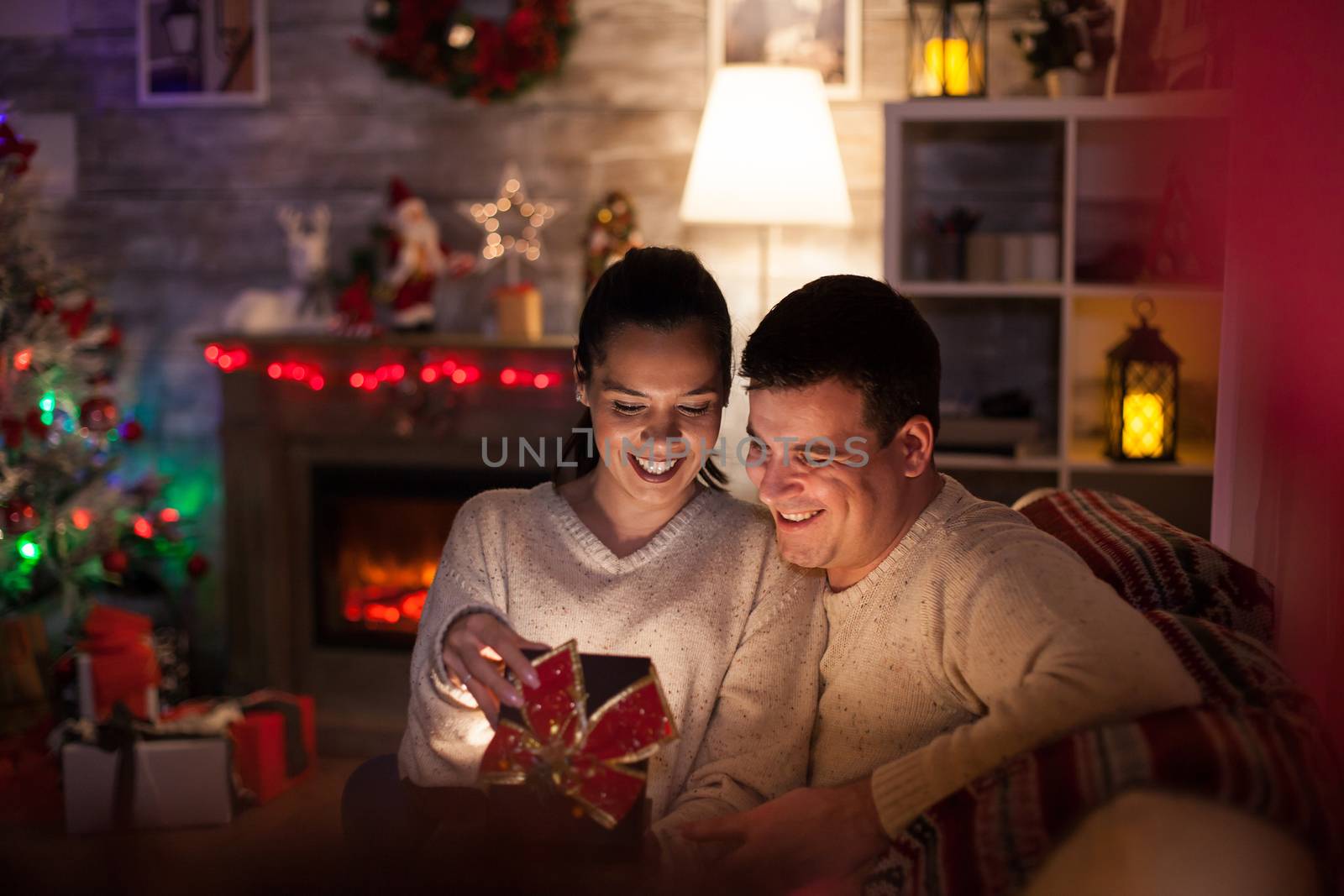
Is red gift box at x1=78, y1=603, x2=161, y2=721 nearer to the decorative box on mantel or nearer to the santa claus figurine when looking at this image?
the decorative box on mantel

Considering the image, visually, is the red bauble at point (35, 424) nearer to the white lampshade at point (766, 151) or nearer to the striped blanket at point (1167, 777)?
the white lampshade at point (766, 151)

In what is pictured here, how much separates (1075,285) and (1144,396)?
285mm

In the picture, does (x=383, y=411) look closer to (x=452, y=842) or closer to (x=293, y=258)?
(x=293, y=258)

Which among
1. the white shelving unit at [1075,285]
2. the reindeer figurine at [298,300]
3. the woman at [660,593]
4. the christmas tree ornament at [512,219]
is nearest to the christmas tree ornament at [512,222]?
the christmas tree ornament at [512,219]

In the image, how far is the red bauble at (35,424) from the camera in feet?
8.24

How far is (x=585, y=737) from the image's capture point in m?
0.95

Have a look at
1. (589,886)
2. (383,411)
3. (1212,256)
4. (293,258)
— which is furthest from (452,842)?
(293,258)

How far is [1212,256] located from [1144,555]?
1.07 metres

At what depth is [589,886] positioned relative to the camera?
0.94 meters

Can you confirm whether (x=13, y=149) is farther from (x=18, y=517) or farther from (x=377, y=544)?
(x=377, y=544)

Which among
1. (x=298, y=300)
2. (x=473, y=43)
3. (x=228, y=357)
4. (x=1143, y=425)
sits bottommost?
(x=1143, y=425)

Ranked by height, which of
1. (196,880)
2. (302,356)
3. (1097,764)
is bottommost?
(196,880)

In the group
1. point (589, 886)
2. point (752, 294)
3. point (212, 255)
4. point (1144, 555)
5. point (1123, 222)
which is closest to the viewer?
point (589, 886)

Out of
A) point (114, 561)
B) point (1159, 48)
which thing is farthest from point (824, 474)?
point (114, 561)
